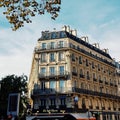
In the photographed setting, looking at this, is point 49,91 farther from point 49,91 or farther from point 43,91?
point 43,91

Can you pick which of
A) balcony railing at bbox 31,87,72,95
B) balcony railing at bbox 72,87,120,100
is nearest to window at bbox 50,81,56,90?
balcony railing at bbox 31,87,72,95

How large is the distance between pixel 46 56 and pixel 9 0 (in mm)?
30364

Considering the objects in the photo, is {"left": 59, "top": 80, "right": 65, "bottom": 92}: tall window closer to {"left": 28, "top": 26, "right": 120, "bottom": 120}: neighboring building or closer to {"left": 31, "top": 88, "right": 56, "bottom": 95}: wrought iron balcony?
{"left": 28, "top": 26, "right": 120, "bottom": 120}: neighboring building

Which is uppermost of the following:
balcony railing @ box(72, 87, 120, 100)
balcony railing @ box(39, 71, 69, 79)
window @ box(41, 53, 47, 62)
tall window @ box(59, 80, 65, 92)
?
window @ box(41, 53, 47, 62)

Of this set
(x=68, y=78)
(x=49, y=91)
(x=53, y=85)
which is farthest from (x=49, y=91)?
(x=68, y=78)

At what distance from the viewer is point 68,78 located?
3603cm

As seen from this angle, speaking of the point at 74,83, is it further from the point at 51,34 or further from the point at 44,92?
the point at 51,34

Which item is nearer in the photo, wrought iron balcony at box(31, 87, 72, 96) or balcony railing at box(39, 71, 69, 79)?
wrought iron balcony at box(31, 87, 72, 96)

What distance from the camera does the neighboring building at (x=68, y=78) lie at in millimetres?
35344

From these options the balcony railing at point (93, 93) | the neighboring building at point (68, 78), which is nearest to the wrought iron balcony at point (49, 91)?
the neighboring building at point (68, 78)

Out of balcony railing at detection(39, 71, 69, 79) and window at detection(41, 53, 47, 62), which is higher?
window at detection(41, 53, 47, 62)

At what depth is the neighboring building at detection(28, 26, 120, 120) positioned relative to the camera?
35.3 metres

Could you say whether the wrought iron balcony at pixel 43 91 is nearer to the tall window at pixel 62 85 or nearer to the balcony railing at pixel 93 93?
the tall window at pixel 62 85

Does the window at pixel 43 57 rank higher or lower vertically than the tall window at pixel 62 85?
higher
